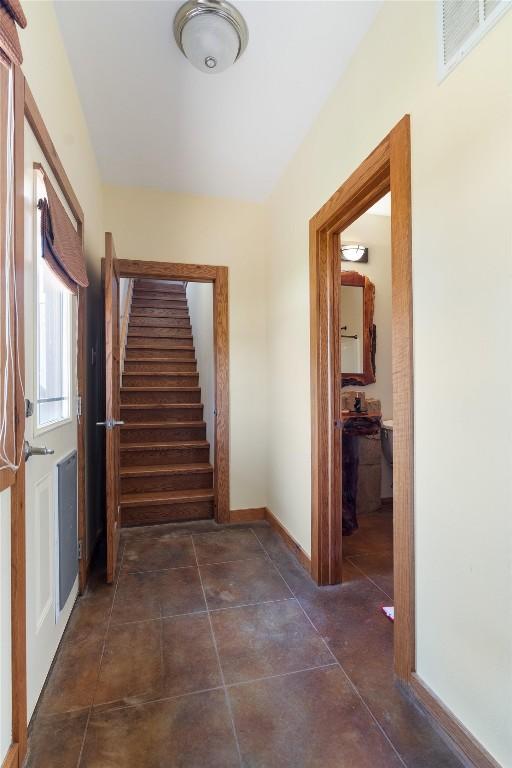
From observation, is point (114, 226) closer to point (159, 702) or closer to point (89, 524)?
point (89, 524)

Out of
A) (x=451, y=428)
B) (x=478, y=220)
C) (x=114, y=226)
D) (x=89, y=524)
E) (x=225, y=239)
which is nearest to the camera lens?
(x=478, y=220)

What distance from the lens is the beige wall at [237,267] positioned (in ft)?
10.1

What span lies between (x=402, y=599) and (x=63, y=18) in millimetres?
2749

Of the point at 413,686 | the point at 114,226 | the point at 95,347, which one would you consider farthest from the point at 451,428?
the point at 114,226

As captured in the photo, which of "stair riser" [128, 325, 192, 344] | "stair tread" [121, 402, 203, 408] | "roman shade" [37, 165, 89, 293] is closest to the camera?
"roman shade" [37, 165, 89, 293]

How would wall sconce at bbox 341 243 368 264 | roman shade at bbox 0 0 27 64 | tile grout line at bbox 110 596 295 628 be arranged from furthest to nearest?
wall sconce at bbox 341 243 368 264, tile grout line at bbox 110 596 295 628, roman shade at bbox 0 0 27 64

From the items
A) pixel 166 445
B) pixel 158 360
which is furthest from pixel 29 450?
pixel 158 360

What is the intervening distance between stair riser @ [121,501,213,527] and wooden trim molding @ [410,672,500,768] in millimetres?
2142

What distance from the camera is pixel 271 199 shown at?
3.14 meters

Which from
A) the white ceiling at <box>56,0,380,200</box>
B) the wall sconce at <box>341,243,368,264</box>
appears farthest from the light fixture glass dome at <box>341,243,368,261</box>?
the white ceiling at <box>56,0,380,200</box>

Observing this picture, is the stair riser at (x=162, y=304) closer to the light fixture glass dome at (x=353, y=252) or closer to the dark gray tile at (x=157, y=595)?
the light fixture glass dome at (x=353, y=252)

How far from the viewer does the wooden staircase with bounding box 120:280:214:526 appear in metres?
3.25

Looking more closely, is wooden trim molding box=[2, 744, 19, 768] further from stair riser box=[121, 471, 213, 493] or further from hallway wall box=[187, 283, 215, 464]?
hallway wall box=[187, 283, 215, 464]

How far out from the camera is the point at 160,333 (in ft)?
17.6
